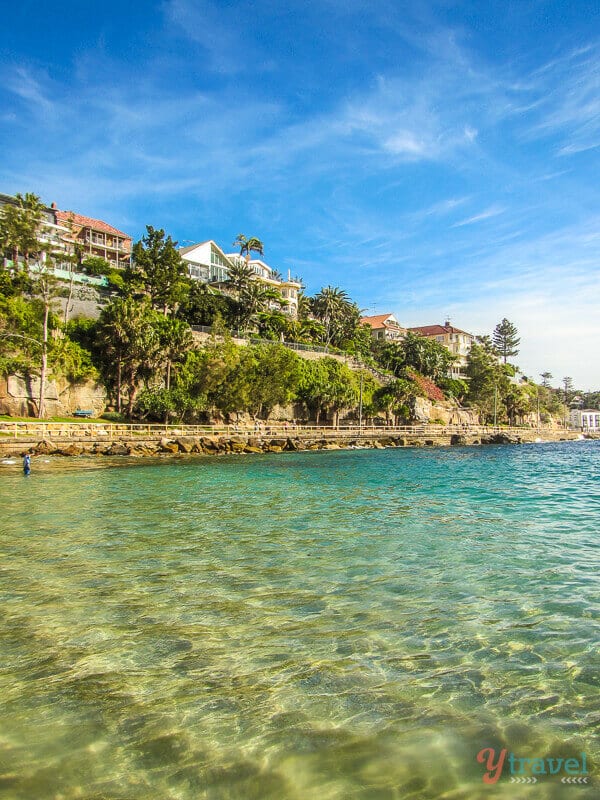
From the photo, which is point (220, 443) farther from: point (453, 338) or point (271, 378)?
point (453, 338)

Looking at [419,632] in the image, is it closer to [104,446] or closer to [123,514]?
[123,514]

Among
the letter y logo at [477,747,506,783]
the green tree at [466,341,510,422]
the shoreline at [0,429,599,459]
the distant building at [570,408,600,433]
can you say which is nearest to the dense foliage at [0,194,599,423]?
the shoreline at [0,429,599,459]

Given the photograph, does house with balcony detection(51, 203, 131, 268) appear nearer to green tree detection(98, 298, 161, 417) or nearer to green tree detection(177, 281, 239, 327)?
green tree detection(177, 281, 239, 327)

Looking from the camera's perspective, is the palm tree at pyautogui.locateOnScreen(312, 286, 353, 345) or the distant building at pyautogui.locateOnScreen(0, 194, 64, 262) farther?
the palm tree at pyautogui.locateOnScreen(312, 286, 353, 345)

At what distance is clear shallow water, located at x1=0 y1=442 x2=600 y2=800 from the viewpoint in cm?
368

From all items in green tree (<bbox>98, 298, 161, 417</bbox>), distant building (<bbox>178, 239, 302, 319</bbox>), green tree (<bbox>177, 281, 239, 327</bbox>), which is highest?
distant building (<bbox>178, 239, 302, 319</bbox>)

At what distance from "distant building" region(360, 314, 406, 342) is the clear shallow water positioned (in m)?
113

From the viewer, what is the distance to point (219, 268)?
89750mm

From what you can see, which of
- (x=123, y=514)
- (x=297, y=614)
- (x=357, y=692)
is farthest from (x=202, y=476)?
(x=357, y=692)

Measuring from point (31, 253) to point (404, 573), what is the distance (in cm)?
6457

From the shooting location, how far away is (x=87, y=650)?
18.4 ft

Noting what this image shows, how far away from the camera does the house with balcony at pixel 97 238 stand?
78.9 metres

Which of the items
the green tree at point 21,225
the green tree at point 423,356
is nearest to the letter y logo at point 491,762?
the green tree at point 21,225

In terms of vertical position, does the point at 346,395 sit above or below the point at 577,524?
above
